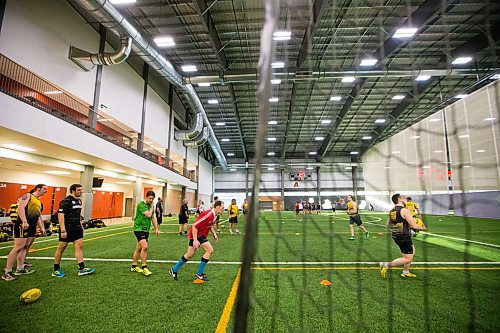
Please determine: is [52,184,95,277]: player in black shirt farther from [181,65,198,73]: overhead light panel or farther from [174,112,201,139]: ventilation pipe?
[174,112,201,139]: ventilation pipe

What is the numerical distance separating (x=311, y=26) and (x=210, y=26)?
6121mm

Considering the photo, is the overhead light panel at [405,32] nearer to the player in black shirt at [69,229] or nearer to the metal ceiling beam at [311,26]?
the metal ceiling beam at [311,26]

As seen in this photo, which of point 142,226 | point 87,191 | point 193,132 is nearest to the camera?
point 142,226

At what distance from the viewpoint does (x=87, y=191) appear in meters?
16.3

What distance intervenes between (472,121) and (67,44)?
2671 centimetres

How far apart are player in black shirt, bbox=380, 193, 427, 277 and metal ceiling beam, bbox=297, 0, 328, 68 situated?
11.3 m

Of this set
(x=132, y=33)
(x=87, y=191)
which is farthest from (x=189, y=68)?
(x=87, y=191)

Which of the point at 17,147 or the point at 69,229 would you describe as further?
the point at 17,147

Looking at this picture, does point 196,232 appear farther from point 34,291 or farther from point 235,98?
point 235,98

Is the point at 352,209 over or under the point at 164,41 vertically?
under

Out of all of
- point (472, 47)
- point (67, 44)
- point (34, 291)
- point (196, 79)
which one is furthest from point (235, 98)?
point (34, 291)

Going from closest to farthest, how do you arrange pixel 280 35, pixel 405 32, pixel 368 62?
pixel 280 35 → pixel 405 32 → pixel 368 62

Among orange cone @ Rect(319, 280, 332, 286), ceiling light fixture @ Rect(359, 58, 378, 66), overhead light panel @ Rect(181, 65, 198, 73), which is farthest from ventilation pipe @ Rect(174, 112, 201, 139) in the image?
orange cone @ Rect(319, 280, 332, 286)

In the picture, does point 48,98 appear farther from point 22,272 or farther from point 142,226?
point 142,226
